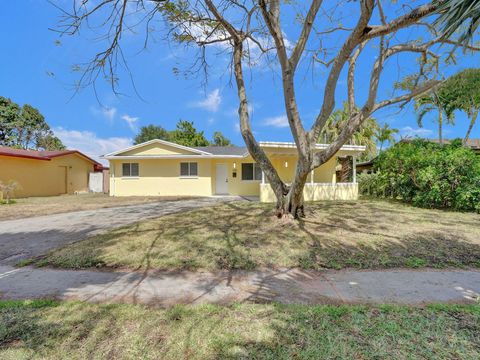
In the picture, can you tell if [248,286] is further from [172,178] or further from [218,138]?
[218,138]

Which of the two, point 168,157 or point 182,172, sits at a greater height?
point 168,157

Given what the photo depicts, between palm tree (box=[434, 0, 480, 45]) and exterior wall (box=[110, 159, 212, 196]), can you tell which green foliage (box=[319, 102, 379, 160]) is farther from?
palm tree (box=[434, 0, 480, 45])

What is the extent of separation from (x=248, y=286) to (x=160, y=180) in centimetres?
1458

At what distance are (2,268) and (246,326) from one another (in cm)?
438

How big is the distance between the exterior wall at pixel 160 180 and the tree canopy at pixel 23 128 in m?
24.4

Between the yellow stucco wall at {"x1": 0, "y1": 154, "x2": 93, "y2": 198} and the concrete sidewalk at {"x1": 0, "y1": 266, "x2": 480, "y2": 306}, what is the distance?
15752 mm

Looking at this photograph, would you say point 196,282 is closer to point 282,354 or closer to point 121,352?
point 121,352

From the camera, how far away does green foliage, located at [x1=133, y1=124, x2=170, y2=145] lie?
42.3 metres

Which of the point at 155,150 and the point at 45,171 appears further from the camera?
the point at 45,171

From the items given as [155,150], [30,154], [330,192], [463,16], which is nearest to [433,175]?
[330,192]

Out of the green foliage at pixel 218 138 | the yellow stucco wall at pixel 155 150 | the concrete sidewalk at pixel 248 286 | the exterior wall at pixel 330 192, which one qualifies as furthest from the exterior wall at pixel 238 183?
the green foliage at pixel 218 138

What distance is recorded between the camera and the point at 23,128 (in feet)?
107

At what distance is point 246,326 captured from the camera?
2.45m

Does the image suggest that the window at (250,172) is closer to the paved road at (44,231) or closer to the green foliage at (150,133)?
the paved road at (44,231)
